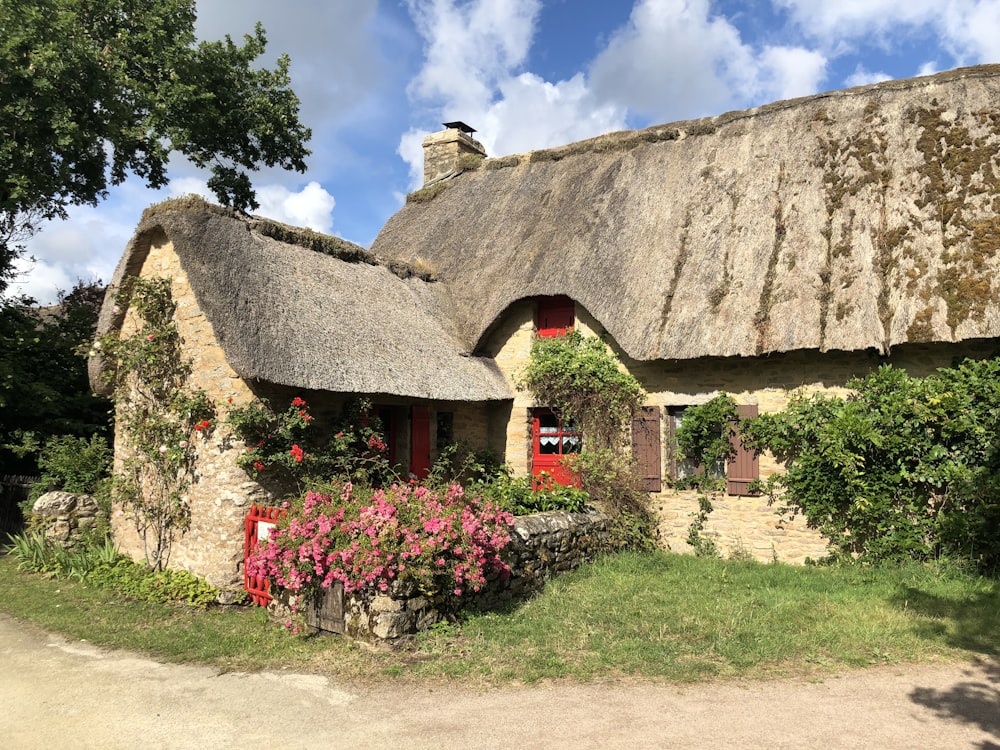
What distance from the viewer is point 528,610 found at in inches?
279

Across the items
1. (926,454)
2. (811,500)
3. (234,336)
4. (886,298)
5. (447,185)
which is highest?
(447,185)

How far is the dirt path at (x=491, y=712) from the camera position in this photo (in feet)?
14.5

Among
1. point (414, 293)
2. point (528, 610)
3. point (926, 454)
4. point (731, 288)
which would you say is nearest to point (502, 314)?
point (414, 293)

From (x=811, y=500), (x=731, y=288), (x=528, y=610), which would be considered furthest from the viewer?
(x=731, y=288)

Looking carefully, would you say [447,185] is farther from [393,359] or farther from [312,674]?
[312,674]

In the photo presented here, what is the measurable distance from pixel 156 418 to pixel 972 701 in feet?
29.0

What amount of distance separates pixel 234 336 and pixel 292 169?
10.2 meters

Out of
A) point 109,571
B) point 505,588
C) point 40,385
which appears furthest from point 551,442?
point 40,385

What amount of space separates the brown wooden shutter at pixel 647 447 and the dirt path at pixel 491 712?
4.98 metres

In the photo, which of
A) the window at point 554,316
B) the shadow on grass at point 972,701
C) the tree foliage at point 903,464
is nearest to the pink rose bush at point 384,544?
the shadow on grass at point 972,701

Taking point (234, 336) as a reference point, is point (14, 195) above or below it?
above

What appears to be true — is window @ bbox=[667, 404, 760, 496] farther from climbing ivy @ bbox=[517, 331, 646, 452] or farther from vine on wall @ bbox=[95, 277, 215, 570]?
vine on wall @ bbox=[95, 277, 215, 570]

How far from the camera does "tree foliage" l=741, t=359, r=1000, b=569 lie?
26.3ft

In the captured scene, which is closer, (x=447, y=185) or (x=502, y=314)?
(x=502, y=314)
